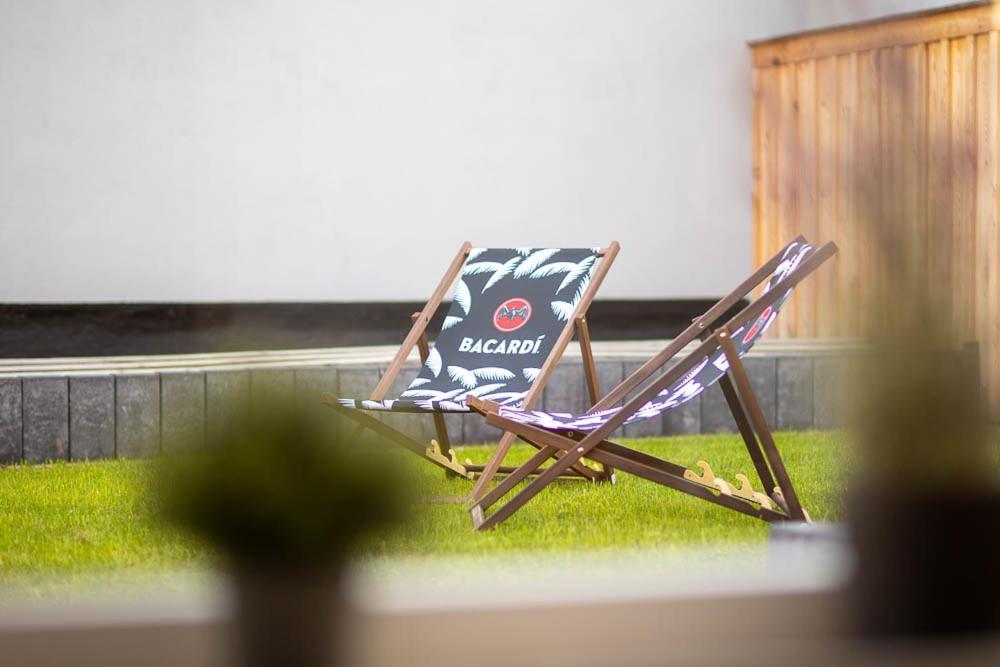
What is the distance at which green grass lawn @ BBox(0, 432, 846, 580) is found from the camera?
3.25 metres

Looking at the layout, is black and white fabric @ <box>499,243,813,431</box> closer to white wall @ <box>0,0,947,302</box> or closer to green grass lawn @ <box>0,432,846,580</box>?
green grass lawn @ <box>0,432,846,580</box>

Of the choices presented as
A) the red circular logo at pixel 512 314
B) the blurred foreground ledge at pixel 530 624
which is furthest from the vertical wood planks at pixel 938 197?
the red circular logo at pixel 512 314

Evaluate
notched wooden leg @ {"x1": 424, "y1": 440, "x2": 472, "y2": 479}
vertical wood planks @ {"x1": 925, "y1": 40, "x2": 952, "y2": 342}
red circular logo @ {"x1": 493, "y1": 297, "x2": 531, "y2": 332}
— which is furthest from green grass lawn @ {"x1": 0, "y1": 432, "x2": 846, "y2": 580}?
vertical wood planks @ {"x1": 925, "y1": 40, "x2": 952, "y2": 342}

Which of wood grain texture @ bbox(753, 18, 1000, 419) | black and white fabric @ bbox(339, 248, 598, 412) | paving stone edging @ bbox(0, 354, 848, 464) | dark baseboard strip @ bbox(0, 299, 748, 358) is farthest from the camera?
dark baseboard strip @ bbox(0, 299, 748, 358)

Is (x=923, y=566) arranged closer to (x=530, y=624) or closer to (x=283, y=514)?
(x=530, y=624)

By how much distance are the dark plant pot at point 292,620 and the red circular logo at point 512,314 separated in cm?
343

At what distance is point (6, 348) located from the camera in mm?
5625

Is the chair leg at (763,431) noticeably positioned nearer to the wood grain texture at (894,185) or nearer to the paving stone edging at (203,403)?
the paving stone edging at (203,403)

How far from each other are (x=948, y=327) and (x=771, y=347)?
5.74 meters

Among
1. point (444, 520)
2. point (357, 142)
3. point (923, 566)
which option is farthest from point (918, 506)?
point (357, 142)

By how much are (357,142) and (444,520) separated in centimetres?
301

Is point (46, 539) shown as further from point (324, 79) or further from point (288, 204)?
point (324, 79)

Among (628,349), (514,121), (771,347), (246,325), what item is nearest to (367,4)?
(514,121)

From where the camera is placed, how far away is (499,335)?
15.3ft
